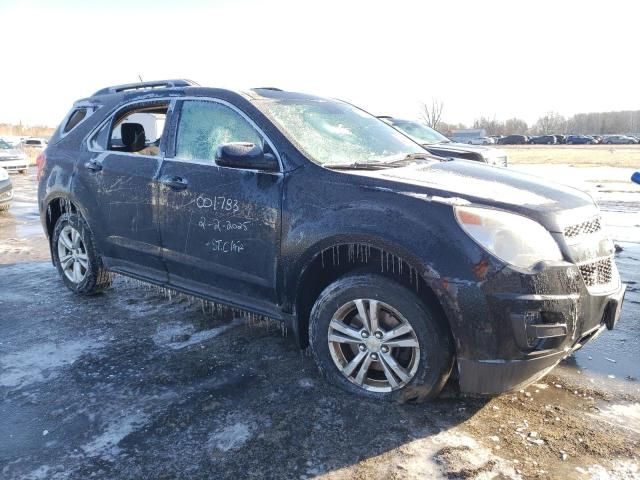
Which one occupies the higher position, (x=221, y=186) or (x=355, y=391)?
(x=221, y=186)

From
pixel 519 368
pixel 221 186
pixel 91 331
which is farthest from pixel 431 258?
pixel 91 331

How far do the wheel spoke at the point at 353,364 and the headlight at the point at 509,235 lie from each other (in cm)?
95

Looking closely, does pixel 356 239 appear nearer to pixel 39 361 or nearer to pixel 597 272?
pixel 597 272

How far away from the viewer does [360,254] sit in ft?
9.84

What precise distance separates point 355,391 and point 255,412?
0.59 metres

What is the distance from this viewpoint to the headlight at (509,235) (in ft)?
8.51

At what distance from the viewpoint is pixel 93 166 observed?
14.6 feet

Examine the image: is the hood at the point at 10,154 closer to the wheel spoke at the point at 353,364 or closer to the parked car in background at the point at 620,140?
the wheel spoke at the point at 353,364

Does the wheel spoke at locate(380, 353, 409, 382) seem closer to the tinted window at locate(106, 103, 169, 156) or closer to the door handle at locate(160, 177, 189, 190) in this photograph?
the door handle at locate(160, 177, 189, 190)

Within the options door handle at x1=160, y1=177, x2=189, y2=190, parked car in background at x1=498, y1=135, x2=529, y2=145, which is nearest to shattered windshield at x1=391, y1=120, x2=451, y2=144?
door handle at x1=160, y1=177, x2=189, y2=190

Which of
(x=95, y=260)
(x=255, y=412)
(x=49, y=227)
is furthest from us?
(x=49, y=227)

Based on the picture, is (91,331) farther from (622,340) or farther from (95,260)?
(622,340)

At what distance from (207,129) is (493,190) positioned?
2033 millimetres

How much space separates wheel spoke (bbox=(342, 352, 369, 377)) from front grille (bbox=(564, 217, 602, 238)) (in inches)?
50.9
